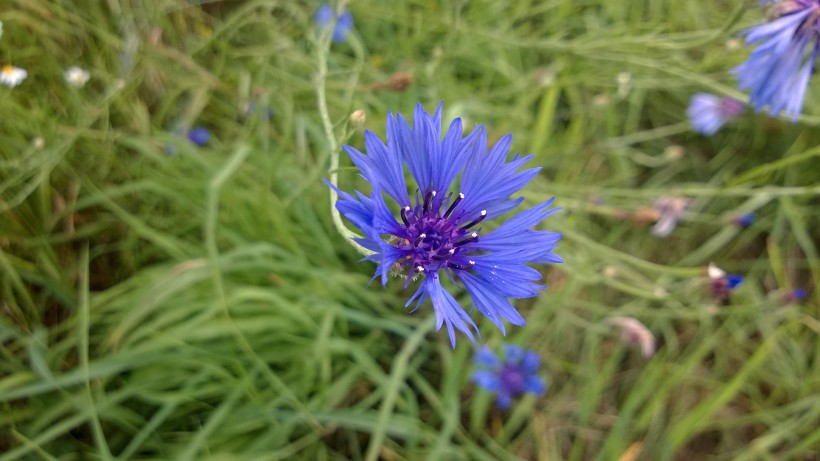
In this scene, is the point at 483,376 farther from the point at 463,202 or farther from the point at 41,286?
the point at 41,286

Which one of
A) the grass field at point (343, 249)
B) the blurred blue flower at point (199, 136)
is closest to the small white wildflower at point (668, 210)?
the grass field at point (343, 249)

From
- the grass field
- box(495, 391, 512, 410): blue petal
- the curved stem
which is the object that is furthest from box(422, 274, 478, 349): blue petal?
box(495, 391, 512, 410): blue petal

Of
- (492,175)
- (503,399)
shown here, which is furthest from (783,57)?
(503,399)

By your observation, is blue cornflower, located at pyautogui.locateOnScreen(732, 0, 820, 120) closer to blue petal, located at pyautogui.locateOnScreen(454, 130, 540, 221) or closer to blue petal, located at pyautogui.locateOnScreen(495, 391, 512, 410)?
blue petal, located at pyautogui.locateOnScreen(454, 130, 540, 221)

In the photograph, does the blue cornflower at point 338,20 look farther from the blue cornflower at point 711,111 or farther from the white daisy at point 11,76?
the blue cornflower at point 711,111

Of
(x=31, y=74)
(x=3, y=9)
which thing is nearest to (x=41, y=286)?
(x=31, y=74)

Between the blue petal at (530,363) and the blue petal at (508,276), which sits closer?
the blue petal at (508,276)
